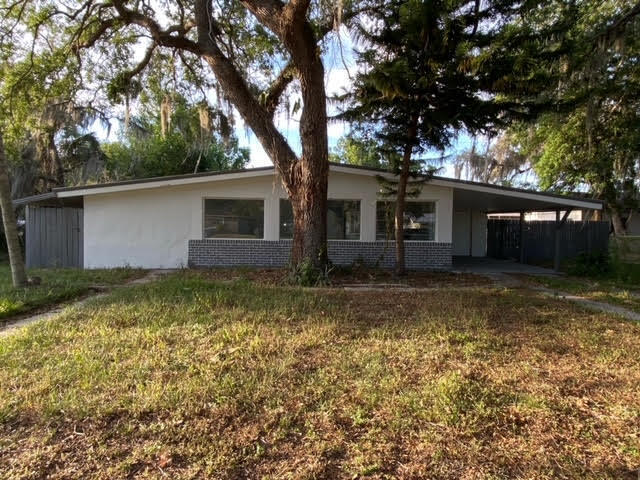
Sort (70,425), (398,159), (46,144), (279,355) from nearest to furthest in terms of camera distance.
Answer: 1. (70,425)
2. (279,355)
3. (398,159)
4. (46,144)

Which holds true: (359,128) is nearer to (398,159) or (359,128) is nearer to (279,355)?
(398,159)

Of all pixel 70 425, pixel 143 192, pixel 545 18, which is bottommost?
pixel 70 425

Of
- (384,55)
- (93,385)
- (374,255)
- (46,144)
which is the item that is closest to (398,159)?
(384,55)

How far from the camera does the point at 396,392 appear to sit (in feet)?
9.68

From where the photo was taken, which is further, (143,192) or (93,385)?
(143,192)

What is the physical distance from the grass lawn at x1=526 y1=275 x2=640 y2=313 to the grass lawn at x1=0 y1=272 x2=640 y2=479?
90.8 inches

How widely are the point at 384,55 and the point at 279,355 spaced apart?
7.13 metres

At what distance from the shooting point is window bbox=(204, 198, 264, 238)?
10.9m

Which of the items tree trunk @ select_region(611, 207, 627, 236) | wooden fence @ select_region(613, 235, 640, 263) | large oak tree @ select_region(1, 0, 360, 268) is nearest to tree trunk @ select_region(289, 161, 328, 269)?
large oak tree @ select_region(1, 0, 360, 268)

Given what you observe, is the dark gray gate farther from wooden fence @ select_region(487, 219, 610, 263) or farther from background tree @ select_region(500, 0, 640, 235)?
wooden fence @ select_region(487, 219, 610, 263)

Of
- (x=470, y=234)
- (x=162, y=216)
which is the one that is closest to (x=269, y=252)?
(x=162, y=216)

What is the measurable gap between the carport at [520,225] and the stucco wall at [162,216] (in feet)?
7.56

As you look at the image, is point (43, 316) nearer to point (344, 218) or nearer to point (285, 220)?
point (285, 220)

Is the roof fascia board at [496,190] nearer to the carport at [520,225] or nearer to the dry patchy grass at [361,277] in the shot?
the carport at [520,225]
